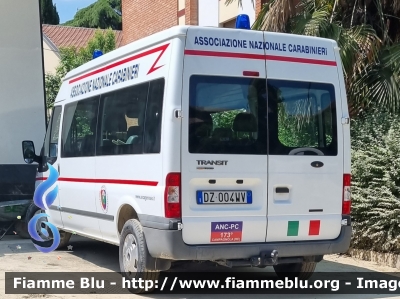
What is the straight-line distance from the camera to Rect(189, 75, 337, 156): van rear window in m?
6.38

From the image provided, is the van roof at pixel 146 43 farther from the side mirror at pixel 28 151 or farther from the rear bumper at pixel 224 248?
the rear bumper at pixel 224 248

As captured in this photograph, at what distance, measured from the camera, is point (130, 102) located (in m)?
7.16

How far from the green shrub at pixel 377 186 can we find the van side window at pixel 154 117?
12.7 feet

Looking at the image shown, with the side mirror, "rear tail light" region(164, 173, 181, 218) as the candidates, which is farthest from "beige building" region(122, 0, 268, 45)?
"rear tail light" region(164, 173, 181, 218)

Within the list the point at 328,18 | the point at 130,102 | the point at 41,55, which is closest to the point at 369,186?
the point at 328,18

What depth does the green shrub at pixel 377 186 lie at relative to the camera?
895cm

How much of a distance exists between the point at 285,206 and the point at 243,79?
1.34 metres

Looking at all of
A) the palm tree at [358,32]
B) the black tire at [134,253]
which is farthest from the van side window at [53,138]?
the palm tree at [358,32]

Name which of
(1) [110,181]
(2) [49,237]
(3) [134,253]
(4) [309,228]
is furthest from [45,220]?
(4) [309,228]

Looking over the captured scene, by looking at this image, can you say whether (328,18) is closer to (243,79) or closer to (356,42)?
(356,42)

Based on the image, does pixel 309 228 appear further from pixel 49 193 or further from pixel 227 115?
pixel 49 193

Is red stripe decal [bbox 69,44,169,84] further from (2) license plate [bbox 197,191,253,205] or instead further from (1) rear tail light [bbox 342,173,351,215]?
(1) rear tail light [bbox 342,173,351,215]

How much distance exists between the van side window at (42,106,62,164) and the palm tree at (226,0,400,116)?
161 inches

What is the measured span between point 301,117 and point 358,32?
4.41 meters
